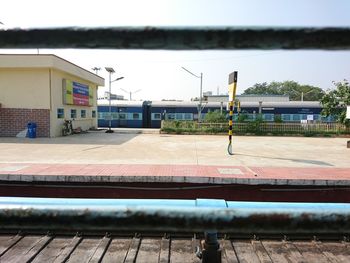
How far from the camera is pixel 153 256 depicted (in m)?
3.97

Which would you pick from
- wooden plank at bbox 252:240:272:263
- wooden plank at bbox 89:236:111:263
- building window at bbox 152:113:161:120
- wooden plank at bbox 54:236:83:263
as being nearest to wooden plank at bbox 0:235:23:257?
wooden plank at bbox 54:236:83:263

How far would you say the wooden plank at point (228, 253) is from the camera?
389 centimetres

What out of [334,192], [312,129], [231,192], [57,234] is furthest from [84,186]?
[312,129]

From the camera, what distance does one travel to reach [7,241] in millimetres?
4234

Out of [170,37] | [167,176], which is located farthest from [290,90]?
[170,37]

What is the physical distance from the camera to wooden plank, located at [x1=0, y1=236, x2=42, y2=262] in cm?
376

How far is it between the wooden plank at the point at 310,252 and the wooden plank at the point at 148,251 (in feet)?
6.69

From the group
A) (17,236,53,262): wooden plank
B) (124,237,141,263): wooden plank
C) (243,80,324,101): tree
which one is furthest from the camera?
(243,80,324,101): tree

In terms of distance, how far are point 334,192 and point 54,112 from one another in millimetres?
13094

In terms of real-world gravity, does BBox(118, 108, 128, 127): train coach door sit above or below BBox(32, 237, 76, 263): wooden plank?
above

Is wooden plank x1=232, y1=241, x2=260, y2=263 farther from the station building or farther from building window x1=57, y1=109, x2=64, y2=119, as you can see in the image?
building window x1=57, y1=109, x2=64, y2=119

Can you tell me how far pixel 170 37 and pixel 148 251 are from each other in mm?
3933

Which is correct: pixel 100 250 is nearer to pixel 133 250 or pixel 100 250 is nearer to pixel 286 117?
pixel 133 250

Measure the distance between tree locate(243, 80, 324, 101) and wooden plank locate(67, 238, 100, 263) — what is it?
63.2m
